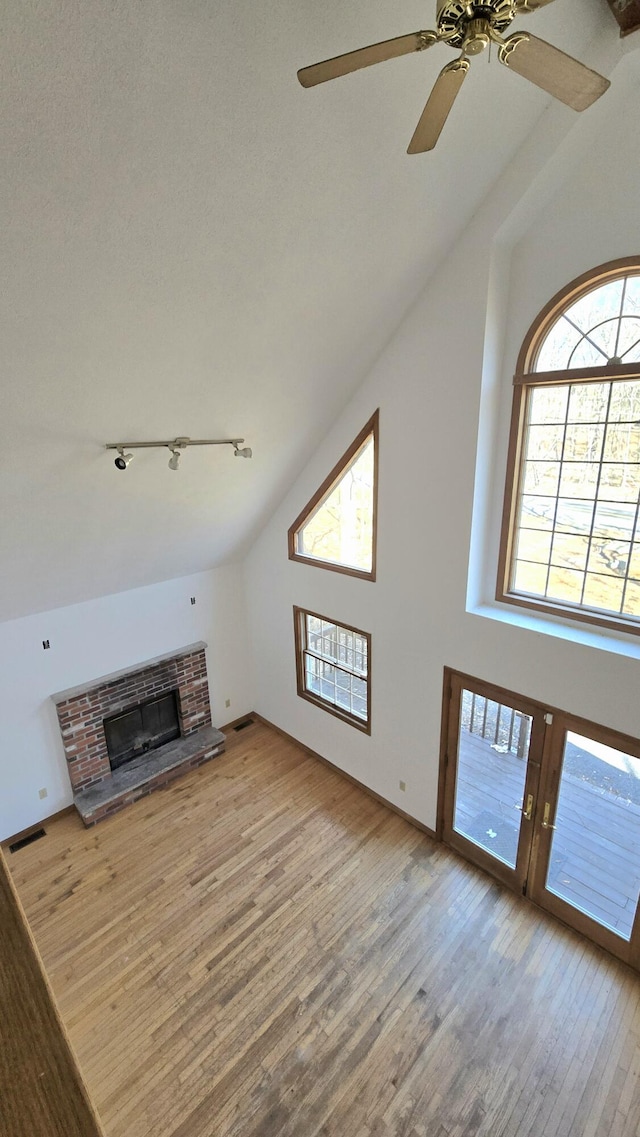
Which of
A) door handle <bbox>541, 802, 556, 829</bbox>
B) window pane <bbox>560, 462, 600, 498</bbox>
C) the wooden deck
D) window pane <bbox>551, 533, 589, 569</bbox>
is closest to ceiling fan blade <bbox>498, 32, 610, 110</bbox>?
window pane <bbox>560, 462, 600, 498</bbox>

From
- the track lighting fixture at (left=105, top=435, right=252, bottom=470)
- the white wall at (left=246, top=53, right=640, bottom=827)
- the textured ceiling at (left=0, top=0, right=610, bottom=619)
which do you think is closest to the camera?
the textured ceiling at (left=0, top=0, right=610, bottom=619)

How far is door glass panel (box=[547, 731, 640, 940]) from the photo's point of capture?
3.25 metres

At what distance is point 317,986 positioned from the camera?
334 cm

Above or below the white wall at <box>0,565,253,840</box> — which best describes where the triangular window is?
above

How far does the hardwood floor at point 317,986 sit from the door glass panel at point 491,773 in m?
0.38

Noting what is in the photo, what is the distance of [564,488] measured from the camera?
10.7 feet

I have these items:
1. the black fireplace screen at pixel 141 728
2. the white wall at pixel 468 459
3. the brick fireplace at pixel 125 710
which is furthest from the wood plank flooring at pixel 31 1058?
the black fireplace screen at pixel 141 728

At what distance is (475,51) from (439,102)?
221mm

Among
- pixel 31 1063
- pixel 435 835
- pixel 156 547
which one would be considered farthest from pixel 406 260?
pixel 435 835

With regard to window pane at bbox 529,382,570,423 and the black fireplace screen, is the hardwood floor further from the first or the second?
window pane at bbox 529,382,570,423

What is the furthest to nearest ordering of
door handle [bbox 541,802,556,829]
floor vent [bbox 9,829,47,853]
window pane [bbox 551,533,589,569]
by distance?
floor vent [bbox 9,829,47,853] < door handle [bbox 541,802,556,829] < window pane [bbox 551,533,589,569]

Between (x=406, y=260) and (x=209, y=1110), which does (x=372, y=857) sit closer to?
(x=209, y=1110)

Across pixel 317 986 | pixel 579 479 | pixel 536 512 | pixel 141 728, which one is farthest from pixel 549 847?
pixel 141 728

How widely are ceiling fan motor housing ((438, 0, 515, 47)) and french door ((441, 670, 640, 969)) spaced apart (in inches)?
133
